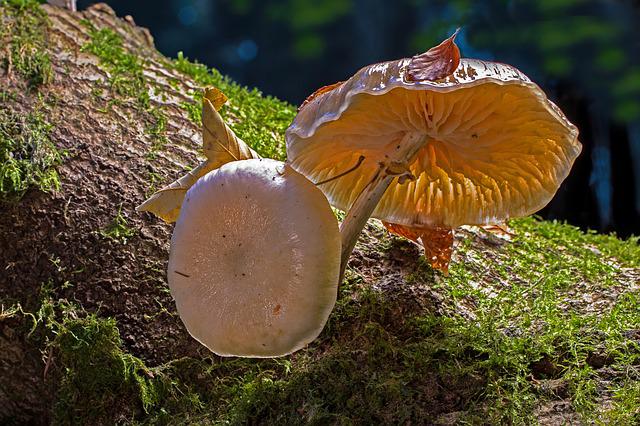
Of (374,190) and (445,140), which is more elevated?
(445,140)

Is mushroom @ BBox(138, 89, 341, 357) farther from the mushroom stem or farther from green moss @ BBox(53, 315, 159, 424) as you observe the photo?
green moss @ BBox(53, 315, 159, 424)

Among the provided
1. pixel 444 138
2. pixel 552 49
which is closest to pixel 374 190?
pixel 444 138

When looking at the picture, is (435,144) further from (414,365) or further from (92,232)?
(92,232)

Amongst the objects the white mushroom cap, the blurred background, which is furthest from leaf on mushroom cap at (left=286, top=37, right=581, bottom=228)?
the blurred background

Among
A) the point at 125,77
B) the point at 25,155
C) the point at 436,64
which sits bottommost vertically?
the point at 25,155

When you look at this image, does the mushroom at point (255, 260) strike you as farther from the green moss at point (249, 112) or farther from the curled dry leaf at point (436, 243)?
the green moss at point (249, 112)

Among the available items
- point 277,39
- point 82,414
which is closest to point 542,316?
point 82,414

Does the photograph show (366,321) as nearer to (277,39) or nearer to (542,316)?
(542,316)

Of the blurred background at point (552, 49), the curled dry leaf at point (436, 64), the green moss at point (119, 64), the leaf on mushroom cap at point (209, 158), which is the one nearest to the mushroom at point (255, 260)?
the leaf on mushroom cap at point (209, 158)
